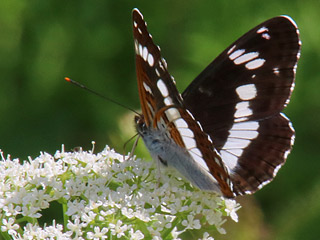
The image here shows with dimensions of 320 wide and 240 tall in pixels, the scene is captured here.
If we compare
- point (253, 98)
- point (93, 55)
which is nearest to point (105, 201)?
point (253, 98)

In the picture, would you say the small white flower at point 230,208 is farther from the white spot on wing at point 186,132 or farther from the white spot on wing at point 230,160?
the white spot on wing at point 186,132

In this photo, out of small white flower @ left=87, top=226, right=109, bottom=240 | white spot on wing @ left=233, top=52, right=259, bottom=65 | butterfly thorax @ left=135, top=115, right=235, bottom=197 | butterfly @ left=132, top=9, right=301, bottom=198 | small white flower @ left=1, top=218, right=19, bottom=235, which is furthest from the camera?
white spot on wing @ left=233, top=52, right=259, bottom=65

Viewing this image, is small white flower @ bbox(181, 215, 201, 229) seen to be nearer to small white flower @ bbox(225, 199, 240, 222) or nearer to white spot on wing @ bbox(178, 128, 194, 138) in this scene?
small white flower @ bbox(225, 199, 240, 222)

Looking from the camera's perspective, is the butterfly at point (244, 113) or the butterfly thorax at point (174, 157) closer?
the butterfly thorax at point (174, 157)

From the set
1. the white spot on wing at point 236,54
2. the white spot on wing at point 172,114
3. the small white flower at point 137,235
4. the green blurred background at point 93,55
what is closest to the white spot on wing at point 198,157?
the white spot on wing at point 172,114

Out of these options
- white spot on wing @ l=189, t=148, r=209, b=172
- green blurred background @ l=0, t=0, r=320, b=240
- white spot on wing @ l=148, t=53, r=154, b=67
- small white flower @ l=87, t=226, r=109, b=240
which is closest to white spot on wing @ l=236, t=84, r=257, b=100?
white spot on wing @ l=189, t=148, r=209, b=172

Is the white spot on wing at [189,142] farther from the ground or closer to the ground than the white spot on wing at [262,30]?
closer to the ground

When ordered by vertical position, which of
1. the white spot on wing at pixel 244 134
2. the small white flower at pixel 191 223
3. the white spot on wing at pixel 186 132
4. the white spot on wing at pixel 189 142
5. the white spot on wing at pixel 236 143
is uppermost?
the white spot on wing at pixel 186 132
